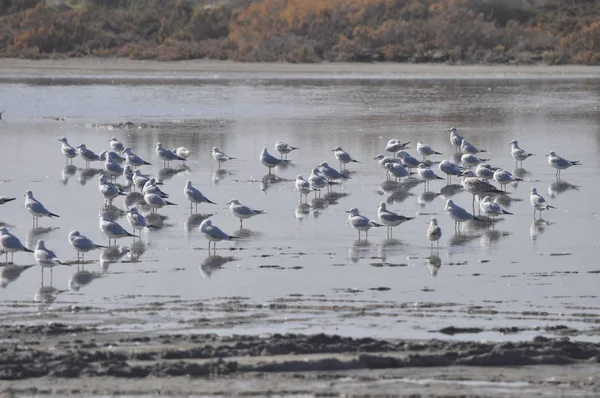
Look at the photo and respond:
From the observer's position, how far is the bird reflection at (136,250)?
15586mm

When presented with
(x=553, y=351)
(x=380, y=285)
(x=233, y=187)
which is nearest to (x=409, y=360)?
(x=553, y=351)

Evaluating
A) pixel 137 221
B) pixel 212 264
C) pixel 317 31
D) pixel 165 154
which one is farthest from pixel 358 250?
pixel 317 31

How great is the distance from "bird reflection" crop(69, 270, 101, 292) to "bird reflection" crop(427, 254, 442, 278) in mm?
3791

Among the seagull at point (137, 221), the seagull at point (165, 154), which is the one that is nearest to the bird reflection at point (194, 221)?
the seagull at point (137, 221)

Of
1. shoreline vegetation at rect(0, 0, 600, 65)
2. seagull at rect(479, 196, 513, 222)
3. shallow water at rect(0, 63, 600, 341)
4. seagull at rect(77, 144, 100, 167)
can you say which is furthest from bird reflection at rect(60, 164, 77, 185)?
shoreline vegetation at rect(0, 0, 600, 65)

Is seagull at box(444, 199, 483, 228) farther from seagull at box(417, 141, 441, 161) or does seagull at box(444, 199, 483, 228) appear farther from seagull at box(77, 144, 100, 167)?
seagull at box(77, 144, 100, 167)

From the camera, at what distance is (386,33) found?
5422 cm

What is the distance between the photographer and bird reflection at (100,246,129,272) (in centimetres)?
1520

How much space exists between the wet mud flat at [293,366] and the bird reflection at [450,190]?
9.89 metres

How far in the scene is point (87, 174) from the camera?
23172 mm

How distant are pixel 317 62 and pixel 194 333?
4128 cm

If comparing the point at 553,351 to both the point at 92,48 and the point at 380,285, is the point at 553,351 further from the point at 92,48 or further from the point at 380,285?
the point at 92,48

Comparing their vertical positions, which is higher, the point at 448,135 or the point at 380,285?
the point at 448,135

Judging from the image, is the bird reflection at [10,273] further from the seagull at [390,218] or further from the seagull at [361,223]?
the seagull at [390,218]
